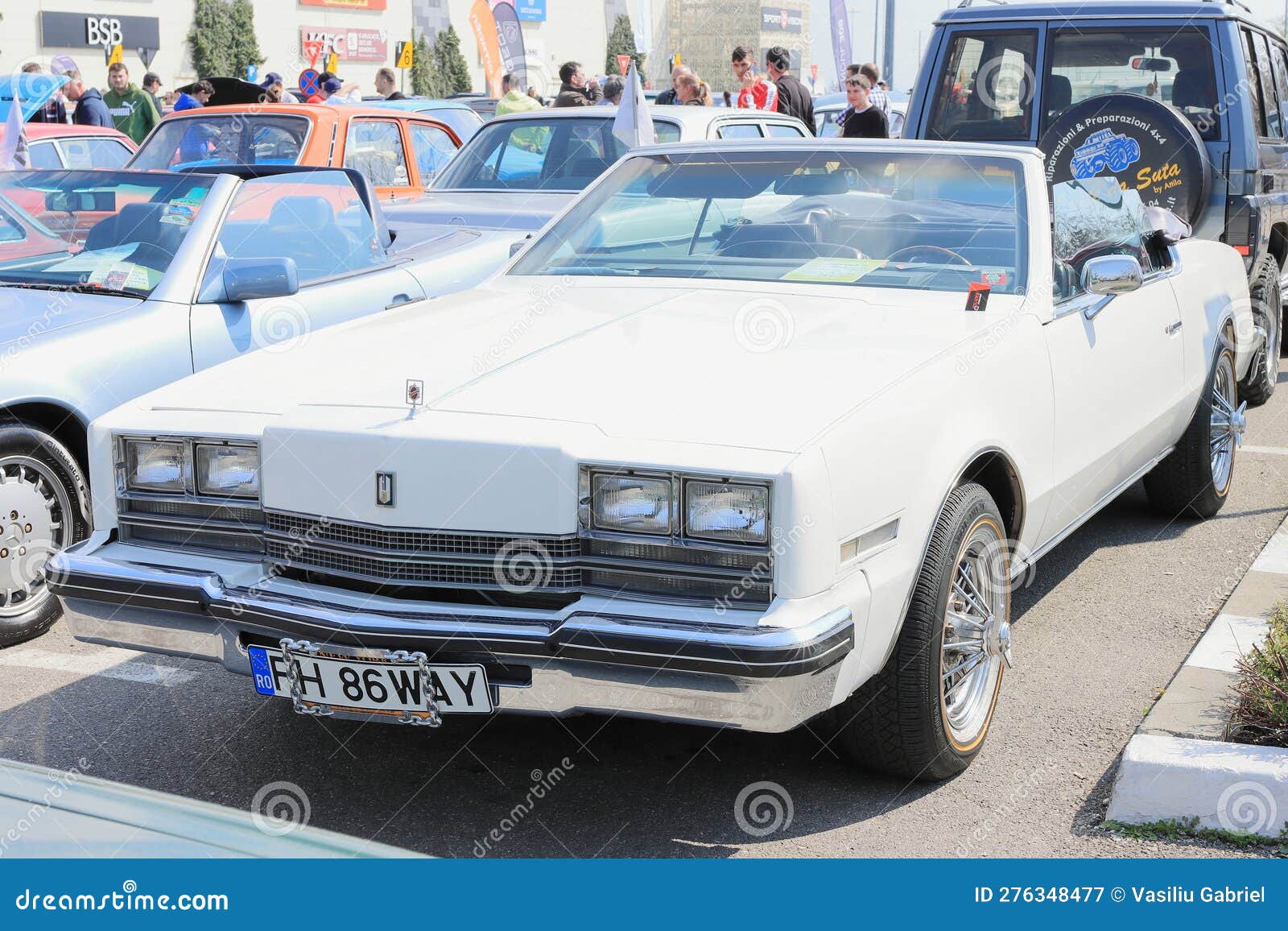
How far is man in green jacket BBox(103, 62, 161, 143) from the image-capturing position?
15.1 metres

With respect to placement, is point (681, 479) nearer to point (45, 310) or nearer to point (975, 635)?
point (975, 635)

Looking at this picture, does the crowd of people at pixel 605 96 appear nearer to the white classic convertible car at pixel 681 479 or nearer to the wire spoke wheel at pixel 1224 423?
the wire spoke wheel at pixel 1224 423

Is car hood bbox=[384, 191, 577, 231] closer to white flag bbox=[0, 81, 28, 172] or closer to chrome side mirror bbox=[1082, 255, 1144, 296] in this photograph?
white flag bbox=[0, 81, 28, 172]

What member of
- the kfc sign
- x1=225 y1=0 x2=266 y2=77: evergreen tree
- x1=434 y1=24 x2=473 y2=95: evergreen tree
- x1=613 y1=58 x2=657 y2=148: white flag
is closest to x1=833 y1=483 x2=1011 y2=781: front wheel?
x1=613 y1=58 x2=657 y2=148: white flag

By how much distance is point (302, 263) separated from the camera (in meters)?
6.05

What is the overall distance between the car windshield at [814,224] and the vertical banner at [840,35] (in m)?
25.6

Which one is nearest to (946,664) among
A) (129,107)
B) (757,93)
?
(757,93)

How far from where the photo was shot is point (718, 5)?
282 ft

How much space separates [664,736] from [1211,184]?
16.3 feet

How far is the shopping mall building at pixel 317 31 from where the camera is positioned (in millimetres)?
37219

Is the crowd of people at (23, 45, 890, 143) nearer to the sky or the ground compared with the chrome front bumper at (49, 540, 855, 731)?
nearer to the sky

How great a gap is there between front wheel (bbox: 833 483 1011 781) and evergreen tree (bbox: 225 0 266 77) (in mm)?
42001

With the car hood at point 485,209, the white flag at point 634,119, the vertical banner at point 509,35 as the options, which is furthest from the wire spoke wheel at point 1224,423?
the vertical banner at point 509,35

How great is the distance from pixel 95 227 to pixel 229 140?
14.1 ft
